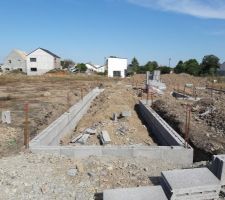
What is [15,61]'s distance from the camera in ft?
218

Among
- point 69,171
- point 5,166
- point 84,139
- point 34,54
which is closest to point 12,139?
point 84,139

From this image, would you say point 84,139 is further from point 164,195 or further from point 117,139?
point 164,195

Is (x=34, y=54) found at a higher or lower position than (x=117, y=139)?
higher

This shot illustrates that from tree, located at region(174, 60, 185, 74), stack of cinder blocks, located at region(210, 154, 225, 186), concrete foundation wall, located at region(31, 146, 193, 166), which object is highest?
tree, located at region(174, 60, 185, 74)

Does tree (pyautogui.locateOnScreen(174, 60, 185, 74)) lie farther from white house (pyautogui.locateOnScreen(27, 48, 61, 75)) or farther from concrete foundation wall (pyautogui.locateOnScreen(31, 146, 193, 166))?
concrete foundation wall (pyautogui.locateOnScreen(31, 146, 193, 166))

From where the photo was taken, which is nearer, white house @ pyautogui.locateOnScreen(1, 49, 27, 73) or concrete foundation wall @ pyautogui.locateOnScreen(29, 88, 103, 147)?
concrete foundation wall @ pyautogui.locateOnScreen(29, 88, 103, 147)

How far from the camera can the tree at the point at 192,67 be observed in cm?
5734

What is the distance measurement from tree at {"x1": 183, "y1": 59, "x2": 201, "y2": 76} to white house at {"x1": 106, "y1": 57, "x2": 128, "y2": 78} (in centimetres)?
1244

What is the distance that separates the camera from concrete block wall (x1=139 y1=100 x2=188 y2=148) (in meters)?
7.95

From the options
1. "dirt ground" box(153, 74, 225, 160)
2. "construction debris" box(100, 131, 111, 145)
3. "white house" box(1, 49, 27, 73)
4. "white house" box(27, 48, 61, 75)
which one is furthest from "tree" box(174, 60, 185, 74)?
"construction debris" box(100, 131, 111, 145)

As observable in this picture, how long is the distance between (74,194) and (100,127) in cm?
541

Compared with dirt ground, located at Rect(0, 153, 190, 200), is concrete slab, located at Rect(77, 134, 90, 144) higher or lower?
lower

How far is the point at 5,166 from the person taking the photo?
19.0 feet

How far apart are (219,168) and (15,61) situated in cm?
6654
